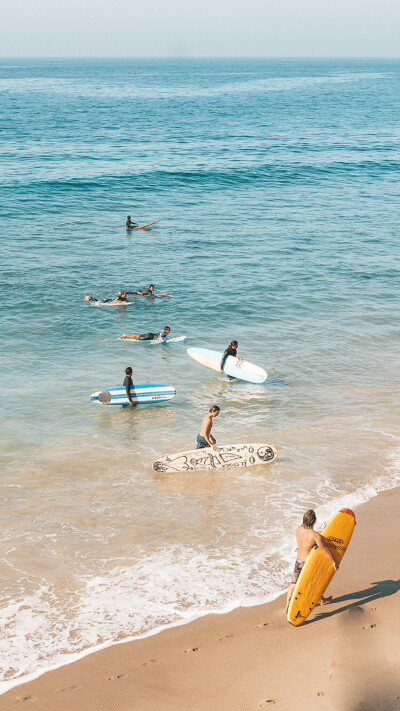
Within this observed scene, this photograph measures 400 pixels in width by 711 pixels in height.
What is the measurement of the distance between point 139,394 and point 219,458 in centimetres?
437

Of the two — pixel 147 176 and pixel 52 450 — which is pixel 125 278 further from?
pixel 147 176

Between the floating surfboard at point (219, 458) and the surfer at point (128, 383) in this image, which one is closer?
the floating surfboard at point (219, 458)

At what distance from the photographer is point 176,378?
70.2 feet

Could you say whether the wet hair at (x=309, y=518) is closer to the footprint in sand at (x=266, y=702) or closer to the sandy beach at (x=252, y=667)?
the sandy beach at (x=252, y=667)

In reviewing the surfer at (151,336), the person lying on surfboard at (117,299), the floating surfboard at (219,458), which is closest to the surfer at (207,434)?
the floating surfboard at (219,458)

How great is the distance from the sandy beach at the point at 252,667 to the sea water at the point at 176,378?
491 mm

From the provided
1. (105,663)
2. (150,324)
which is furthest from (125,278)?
(105,663)

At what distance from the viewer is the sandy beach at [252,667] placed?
28.7 ft

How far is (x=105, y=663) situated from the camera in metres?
9.55

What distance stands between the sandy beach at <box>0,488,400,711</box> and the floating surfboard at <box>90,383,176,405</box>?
9.11 meters

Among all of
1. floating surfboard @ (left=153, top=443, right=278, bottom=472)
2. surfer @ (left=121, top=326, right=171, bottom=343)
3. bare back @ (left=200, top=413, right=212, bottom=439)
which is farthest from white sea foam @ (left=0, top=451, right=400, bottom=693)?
surfer @ (left=121, top=326, right=171, bottom=343)

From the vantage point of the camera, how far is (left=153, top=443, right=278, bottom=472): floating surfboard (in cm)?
1531

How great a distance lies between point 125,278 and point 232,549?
20.2m

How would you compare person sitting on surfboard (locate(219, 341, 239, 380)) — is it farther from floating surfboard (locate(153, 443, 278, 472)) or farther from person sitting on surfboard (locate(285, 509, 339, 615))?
person sitting on surfboard (locate(285, 509, 339, 615))
